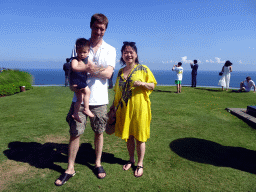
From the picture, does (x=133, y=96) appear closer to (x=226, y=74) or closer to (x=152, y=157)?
(x=152, y=157)

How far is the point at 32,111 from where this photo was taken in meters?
6.46

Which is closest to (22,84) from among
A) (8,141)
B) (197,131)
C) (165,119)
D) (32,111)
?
(32,111)

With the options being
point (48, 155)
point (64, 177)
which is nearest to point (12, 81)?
point (48, 155)

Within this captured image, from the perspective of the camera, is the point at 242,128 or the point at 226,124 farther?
the point at 226,124

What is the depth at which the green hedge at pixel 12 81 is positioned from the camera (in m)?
10.5

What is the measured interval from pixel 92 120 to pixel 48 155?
1364 millimetres

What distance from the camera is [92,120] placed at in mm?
2639

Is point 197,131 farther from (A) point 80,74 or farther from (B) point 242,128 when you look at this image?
(A) point 80,74

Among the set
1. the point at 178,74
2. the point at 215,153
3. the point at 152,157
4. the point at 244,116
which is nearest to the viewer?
the point at 152,157

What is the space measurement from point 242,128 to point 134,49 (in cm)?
387

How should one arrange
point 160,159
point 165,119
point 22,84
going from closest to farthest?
point 160,159 → point 165,119 → point 22,84

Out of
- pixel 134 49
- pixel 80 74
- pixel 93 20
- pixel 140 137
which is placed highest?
pixel 93 20

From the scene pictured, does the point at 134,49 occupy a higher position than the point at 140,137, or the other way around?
the point at 134,49

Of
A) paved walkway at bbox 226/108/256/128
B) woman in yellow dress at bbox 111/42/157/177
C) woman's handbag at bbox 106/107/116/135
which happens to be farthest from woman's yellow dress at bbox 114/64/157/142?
paved walkway at bbox 226/108/256/128
